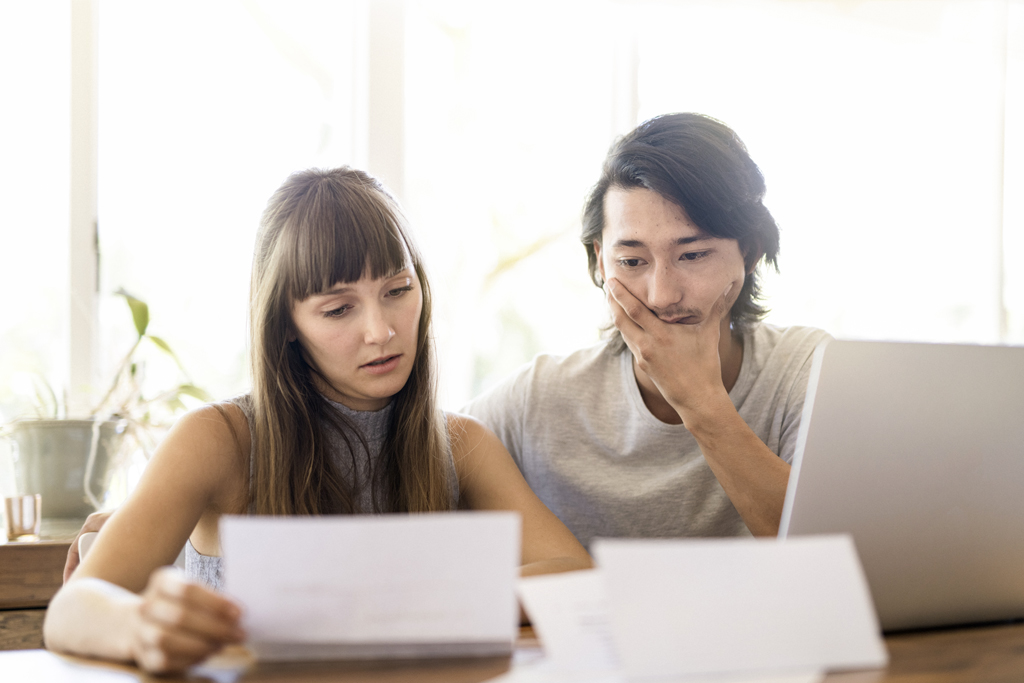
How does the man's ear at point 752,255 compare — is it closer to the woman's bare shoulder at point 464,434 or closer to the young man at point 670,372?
the young man at point 670,372

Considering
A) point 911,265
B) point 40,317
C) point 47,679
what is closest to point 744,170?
point 47,679

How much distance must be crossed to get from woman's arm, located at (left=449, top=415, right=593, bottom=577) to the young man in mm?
169

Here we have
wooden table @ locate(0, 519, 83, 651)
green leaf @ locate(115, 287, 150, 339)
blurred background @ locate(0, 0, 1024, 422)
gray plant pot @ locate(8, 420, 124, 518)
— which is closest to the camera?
wooden table @ locate(0, 519, 83, 651)

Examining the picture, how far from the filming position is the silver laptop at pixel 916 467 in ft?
2.18

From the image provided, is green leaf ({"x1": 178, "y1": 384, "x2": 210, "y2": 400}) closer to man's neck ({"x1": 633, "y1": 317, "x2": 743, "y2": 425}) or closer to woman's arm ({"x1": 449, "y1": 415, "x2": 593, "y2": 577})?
woman's arm ({"x1": 449, "y1": 415, "x2": 593, "y2": 577})

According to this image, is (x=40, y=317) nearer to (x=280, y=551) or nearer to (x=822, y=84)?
(x=280, y=551)

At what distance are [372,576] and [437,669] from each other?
100 millimetres

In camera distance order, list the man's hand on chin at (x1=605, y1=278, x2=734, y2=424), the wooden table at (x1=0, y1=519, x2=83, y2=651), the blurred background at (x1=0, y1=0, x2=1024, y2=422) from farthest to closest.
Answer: the blurred background at (x1=0, y1=0, x2=1024, y2=422) → the wooden table at (x1=0, y1=519, x2=83, y2=651) → the man's hand on chin at (x1=605, y1=278, x2=734, y2=424)

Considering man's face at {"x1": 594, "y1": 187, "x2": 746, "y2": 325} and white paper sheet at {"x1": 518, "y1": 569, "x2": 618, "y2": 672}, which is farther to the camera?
man's face at {"x1": 594, "y1": 187, "x2": 746, "y2": 325}

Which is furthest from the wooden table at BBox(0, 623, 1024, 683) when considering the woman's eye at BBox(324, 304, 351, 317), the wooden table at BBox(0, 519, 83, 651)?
the wooden table at BBox(0, 519, 83, 651)

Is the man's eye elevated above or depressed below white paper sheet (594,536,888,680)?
above

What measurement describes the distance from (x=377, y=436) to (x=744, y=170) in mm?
718

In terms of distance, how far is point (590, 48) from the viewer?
2373mm

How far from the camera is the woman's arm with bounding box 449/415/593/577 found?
40.0 inches
